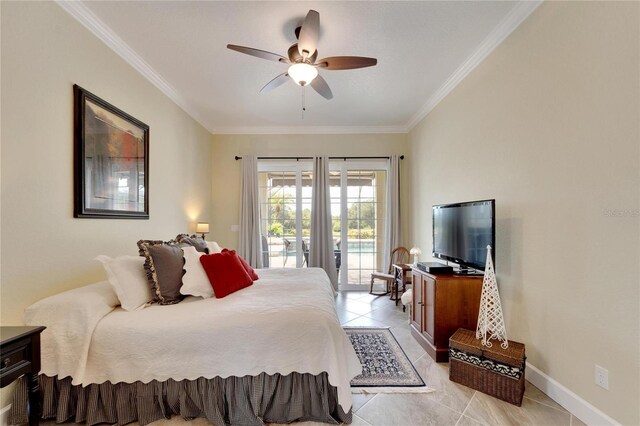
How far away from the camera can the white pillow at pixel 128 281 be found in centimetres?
191

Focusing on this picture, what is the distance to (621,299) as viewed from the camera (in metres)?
1.53

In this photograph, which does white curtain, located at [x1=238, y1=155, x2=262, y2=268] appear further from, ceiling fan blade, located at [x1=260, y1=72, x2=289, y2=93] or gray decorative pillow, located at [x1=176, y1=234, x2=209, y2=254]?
ceiling fan blade, located at [x1=260, y1=72, x2=289, y2=93]

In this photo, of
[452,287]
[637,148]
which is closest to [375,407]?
[452,287]

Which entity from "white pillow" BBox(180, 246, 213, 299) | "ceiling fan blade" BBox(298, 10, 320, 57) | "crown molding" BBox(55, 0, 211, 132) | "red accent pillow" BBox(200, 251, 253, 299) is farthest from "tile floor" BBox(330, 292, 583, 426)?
"crown molding" BBox(55, 0, 211, 132)

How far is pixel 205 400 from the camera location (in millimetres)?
1743

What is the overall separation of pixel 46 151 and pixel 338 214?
151 inches

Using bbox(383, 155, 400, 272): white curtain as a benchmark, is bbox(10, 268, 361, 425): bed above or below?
below

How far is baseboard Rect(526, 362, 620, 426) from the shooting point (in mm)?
1644

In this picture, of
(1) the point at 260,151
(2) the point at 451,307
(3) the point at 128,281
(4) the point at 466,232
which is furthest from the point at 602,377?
(1) the point at 260,151

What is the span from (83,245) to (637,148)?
3.64 m

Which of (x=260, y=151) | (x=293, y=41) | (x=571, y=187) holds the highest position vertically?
(x=293, y=41)

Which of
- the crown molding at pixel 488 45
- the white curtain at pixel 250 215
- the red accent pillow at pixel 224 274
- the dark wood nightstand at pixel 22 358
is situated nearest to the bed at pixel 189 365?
the dark wood nightstand at pixel 22 358

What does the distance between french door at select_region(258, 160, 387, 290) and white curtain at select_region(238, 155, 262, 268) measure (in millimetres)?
191

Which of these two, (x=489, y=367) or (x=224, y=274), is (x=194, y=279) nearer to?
(x=224, y=274)
